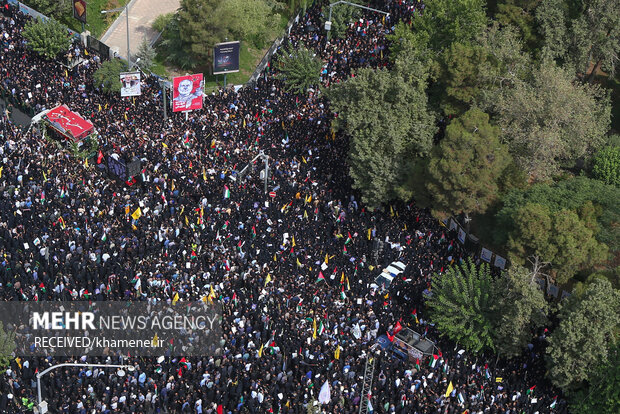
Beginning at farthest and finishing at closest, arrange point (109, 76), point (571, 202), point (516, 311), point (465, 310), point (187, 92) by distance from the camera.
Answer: point (109, 76) < point (187, 92) < point (571, 202) < point (465, 310) < point (516, 311)

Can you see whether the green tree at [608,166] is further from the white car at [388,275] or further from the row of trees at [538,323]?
the white car at [388,275]

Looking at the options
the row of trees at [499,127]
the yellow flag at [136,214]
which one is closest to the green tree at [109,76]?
the yellow flag at [136,214]

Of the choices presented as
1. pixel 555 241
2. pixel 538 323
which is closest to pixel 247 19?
pixel 555 241

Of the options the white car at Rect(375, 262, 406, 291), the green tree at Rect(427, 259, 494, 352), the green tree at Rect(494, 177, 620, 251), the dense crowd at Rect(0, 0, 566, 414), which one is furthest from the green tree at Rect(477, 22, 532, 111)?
the green tree at Rect(427, 259, 494, 352)

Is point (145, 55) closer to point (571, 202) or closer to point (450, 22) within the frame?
point (450, 22)

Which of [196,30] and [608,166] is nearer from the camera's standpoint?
[608,166]

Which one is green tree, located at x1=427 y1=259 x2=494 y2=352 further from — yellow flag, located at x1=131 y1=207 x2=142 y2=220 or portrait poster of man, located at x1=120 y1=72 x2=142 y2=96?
portrait poster of man, located at x1=120 y1=72 x2=142 y2=96
